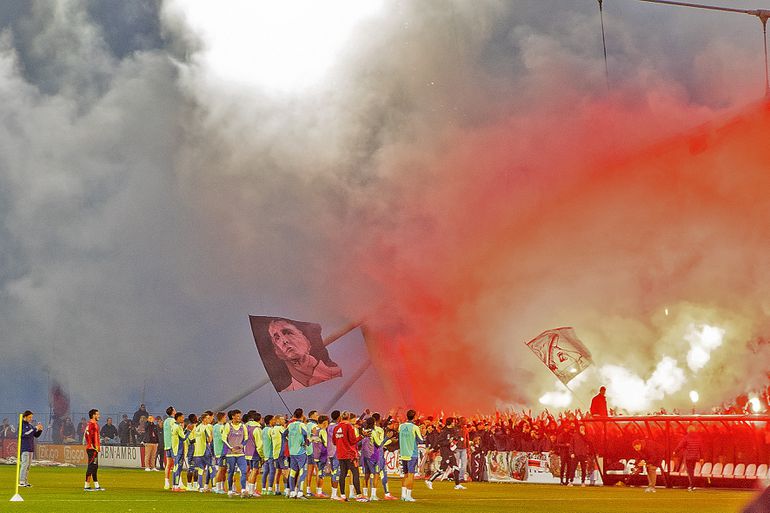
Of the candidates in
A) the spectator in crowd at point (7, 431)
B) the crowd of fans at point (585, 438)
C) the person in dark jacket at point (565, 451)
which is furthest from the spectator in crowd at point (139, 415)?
the person in dark jacket at point (565, 451)

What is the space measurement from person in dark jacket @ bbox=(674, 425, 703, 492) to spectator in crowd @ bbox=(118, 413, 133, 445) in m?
31.2

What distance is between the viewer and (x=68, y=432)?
186 ft

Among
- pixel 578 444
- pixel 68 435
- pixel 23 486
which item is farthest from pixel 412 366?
pixel 23 486

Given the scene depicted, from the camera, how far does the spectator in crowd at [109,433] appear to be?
178 ft

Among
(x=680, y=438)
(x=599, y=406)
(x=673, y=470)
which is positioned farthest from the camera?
(x=599, y=406)

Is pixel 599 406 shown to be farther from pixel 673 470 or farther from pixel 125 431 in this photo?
pixel 125 431

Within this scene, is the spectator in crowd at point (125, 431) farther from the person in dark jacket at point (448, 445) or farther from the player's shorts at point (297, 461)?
the player's shorts at point (297, 461)

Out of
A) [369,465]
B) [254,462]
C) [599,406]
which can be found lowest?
[369,465]

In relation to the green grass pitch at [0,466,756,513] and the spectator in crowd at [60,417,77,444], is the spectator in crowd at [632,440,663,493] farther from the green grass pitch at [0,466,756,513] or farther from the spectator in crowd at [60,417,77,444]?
the spectator in crowd at [60,417,77,444]

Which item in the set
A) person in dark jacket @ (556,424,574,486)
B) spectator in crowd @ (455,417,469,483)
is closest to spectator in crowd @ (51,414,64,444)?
spectator in crowd @ (455,417,469,483)

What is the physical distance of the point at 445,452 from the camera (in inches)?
1423

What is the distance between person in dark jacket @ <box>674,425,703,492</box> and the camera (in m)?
32.1

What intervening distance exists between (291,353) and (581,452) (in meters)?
16.7

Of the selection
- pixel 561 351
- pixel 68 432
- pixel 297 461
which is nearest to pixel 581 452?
pixel 561 351
